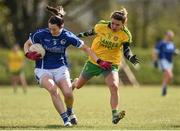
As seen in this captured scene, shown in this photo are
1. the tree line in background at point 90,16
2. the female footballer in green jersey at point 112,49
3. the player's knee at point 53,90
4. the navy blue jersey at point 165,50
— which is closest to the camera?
the player's knee at point 53,90

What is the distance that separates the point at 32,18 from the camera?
147ft

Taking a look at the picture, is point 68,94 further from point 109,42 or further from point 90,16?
point 90,16

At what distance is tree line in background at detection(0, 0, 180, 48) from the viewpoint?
44.6 m

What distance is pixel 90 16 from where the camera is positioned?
7488 cm

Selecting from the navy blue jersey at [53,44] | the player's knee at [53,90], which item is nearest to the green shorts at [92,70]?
the navy blue jersey at [53,44]

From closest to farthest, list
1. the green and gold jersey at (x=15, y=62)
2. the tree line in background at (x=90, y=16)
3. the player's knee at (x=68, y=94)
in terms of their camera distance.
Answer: the player's knee at (x=68, y=94)
the green and gold jersey at (x=15, y=62)
the tree line in background at (x=90, y=16)

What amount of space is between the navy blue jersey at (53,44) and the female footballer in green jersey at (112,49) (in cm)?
67

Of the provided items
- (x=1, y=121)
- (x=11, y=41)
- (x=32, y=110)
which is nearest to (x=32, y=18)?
(x=11, y=41)

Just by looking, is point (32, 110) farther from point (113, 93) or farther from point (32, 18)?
point (32, 18)

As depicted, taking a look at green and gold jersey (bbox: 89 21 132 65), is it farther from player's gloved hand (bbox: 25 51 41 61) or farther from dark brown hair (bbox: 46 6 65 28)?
player's gloved hand (bbox: 25 51 41 61)

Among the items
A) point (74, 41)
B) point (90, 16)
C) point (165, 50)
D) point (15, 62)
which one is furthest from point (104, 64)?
point (90, 16)

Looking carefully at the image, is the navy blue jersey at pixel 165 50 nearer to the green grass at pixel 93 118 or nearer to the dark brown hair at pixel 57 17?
the green grass at pixel 93 118

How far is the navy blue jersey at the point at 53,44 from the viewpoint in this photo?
12039 millimetres

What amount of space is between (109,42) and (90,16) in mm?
62263
